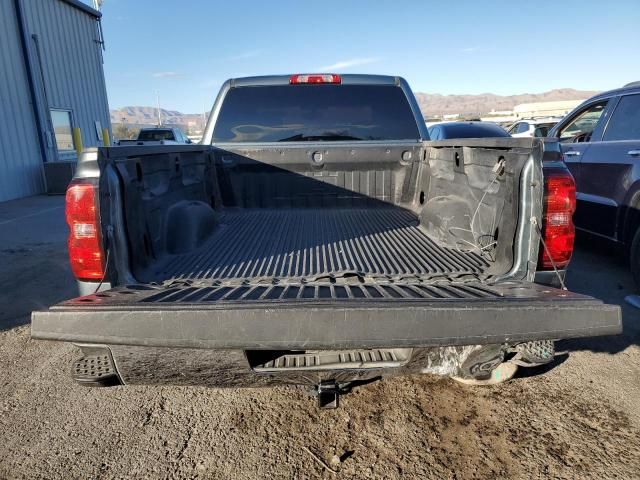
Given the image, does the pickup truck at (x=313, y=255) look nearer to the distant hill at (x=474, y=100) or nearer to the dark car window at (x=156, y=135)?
the dark car window at (x=156, y=135)

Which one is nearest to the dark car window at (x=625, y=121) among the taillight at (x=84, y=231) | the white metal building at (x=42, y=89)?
the taillight at (x=84, y=231)

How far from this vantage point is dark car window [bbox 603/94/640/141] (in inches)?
183

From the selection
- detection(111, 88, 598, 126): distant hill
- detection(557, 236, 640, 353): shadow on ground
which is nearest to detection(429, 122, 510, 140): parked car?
detection(557, 236, 640, 353): shadow on ground

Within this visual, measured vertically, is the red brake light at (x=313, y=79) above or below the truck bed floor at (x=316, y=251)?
above

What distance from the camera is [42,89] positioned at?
1307cm

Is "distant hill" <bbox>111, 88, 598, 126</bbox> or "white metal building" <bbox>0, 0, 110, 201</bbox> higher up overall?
"distant hill" <bbox>111, 88, 598, 126</bbox>

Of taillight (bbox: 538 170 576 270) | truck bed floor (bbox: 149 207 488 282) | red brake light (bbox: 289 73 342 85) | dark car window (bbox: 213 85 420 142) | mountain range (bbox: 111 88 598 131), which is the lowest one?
truck bed floor (bbox: 149 207 488 282)

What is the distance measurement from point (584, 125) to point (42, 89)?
14842 millimetres

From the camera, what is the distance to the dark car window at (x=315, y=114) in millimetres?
3945

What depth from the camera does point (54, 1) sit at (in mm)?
14188

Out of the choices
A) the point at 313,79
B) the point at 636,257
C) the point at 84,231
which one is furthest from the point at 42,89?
the point at 636,257

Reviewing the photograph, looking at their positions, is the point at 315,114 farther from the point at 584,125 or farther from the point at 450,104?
the point at 450,104

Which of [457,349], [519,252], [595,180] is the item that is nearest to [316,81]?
[519,252]

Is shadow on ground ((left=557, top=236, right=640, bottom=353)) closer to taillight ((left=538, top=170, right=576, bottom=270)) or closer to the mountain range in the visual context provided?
taillight ((left=538, top=170, right=576, bottom=270))
